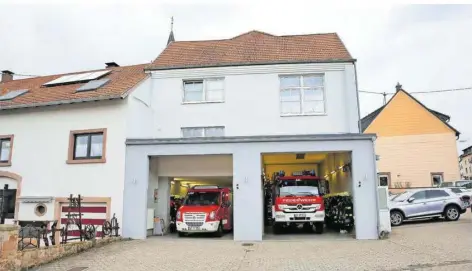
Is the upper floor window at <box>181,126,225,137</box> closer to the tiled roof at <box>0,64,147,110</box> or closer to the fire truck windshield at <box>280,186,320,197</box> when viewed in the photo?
the tiled roof at <box>0,64,147,110</box>

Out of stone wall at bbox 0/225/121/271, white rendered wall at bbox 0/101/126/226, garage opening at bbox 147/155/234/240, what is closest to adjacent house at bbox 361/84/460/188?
garage opening at bbox 147/155/234/240

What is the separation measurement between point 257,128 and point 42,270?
34.5 ft

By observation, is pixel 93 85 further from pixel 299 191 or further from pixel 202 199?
pixel 299 191

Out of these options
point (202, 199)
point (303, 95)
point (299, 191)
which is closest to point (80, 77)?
point (202, 199)

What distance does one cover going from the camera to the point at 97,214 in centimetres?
1543

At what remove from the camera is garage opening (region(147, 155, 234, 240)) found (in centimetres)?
1534

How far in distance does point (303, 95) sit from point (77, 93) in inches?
392

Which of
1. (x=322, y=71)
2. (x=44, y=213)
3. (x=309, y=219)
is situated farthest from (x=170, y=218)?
(x=322, y=71)

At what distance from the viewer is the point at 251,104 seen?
18.1 meters

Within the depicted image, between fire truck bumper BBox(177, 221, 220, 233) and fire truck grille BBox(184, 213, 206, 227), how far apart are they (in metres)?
0.12

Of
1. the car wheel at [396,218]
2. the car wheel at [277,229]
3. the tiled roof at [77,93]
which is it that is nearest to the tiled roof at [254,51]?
the tiled roof at [77,93]

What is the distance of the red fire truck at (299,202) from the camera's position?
14.9 meters

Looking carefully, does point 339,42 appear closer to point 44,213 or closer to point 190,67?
point 190,67

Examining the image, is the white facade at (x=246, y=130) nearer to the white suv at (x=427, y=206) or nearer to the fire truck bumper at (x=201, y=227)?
the fire truck bumper at (x=201, y=227)
